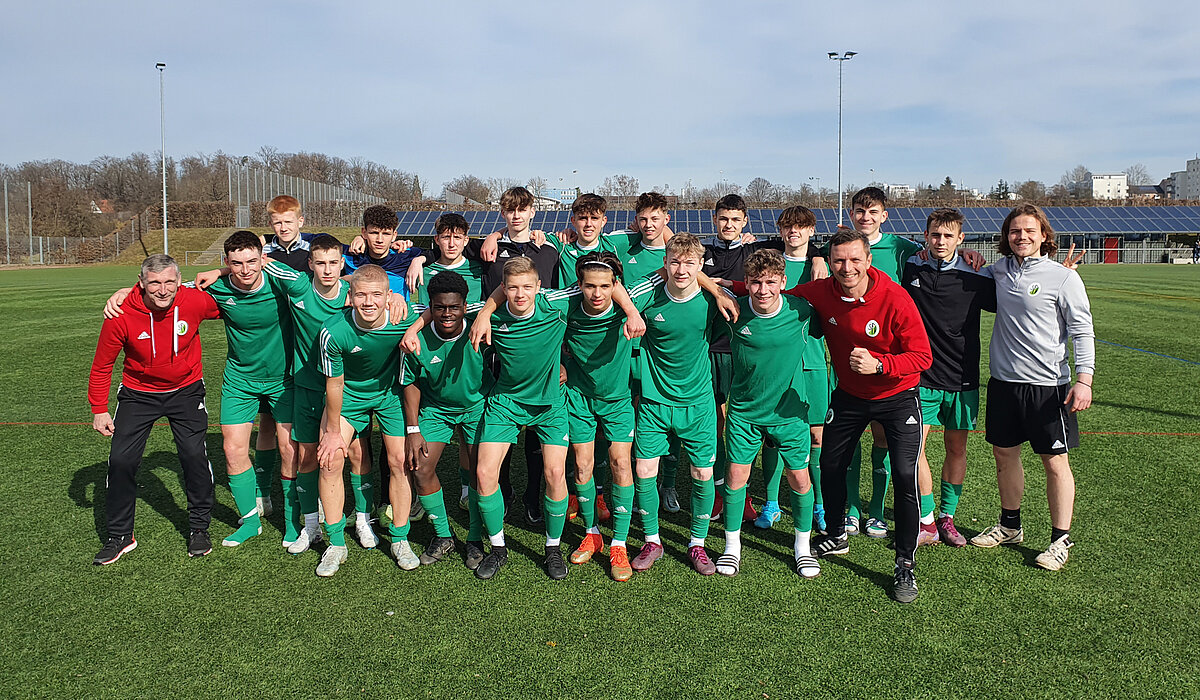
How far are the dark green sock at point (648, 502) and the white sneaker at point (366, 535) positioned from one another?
1731mm

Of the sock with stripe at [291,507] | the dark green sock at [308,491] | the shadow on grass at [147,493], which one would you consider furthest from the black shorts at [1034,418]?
the shadow on grass at [147,493]

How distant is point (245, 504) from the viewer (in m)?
5.00

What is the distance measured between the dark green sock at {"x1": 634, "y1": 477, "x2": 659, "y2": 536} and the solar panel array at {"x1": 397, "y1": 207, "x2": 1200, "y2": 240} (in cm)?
4555

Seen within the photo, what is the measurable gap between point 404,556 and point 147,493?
107 inches

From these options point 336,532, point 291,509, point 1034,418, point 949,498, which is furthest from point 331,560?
point 1034,418

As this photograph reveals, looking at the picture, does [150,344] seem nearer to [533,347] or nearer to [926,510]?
[533,347]

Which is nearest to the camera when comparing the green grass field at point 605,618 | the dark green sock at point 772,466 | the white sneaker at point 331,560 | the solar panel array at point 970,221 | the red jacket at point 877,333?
the green grass field at point 605,618

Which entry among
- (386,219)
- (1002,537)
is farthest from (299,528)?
(1002,537)

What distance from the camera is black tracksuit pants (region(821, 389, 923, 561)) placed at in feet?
13.8

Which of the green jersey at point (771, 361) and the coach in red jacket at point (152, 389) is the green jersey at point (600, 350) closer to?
the green jersey at point (771, 361)

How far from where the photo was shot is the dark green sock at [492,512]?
178 inches

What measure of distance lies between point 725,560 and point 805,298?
1.61 m

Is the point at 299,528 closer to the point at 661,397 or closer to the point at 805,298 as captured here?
the point at 661,397

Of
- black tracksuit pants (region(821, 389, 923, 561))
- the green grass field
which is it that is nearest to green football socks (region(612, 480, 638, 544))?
the green grass field
